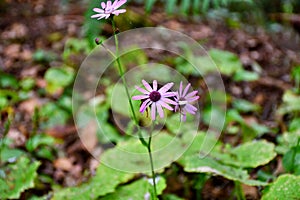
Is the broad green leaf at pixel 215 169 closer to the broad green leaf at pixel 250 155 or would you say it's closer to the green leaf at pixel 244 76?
the broad green leaf at pixel 250 155

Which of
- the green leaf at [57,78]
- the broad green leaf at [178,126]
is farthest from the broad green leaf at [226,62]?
the green leaf at [57,78]

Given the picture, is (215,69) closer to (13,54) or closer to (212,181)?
(212,181)

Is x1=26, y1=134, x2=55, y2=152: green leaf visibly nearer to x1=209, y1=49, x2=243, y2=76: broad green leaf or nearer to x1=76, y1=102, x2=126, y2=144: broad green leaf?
x1=76, y1=102, x2=126, y2=144: broad green leaf

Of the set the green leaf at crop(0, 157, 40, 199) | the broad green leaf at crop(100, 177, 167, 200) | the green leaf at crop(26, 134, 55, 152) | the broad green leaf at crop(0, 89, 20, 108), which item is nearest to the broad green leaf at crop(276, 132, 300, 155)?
the broad green leaf at crop(100, 177, 167, 200)

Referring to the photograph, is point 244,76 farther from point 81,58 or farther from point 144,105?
point 144,105

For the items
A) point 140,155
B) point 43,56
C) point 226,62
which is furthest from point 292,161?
point 43,56
